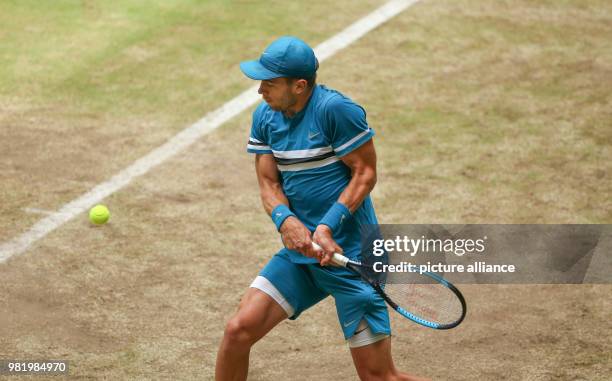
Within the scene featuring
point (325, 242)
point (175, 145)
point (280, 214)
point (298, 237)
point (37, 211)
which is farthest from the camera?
point (175, 145)

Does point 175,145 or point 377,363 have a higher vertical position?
point 377,363

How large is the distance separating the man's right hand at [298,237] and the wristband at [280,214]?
0.09 ft

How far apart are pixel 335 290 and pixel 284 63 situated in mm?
1414

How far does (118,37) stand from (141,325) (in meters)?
6.23

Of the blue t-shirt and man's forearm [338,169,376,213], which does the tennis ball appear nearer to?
the blue t-shirt

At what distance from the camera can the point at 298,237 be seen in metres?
6.77

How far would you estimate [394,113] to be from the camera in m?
12.6

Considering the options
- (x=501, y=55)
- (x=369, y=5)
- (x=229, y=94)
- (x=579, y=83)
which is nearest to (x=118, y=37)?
(x=229, y=94)

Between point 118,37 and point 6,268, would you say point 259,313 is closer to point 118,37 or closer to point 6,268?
point 6,268

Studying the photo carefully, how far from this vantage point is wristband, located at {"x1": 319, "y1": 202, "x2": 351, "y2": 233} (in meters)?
6.71

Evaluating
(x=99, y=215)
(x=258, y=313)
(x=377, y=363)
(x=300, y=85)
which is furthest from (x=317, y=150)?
(x=99, y=215)

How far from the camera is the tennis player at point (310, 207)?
22.2 feet

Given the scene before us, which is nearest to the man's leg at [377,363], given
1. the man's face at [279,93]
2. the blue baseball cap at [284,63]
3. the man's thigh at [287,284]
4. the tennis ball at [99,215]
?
the man's thigh at [287,284]

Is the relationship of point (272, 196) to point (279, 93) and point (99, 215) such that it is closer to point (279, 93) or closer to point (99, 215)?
point (279, 93)
